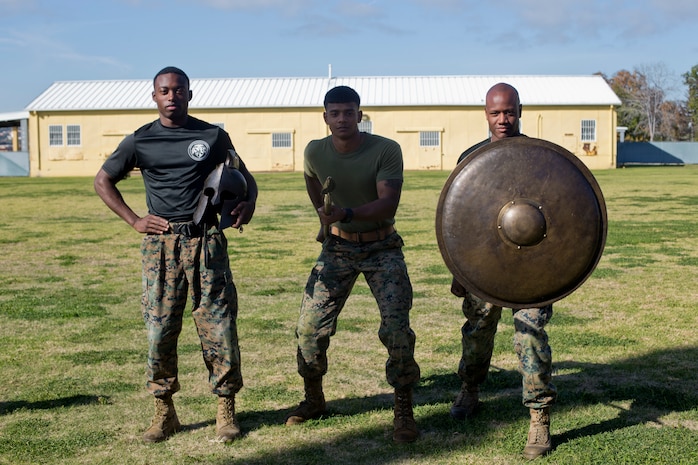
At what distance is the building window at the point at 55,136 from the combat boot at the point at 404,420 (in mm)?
50155

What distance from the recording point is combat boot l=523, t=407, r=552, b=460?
4658 mm

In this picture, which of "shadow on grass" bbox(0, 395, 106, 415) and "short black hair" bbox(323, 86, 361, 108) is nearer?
"short black hair" bbox(323, 86, 361, 108)

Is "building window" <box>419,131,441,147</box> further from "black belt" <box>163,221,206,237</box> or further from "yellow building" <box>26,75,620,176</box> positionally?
"black belt" <box>163,221,206,237</box>

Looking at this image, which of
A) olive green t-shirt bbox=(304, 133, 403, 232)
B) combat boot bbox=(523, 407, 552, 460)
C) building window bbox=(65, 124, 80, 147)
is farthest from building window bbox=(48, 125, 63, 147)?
combat boot bbox=(523, 407, 552, 460)

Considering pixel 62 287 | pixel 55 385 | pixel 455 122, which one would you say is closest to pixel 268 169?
pixel 455 122

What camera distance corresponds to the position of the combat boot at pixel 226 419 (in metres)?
5.06

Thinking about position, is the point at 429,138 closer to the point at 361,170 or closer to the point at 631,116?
the point at 631,116

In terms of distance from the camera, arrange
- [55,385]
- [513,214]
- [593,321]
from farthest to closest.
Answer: [593,321] < [55,385] < [513,214]

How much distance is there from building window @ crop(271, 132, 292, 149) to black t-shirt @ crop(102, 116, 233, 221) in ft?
152

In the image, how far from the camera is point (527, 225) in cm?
430

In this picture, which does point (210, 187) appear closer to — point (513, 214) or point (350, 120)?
point (350, 120)

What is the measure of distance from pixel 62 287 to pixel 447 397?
6.38 m

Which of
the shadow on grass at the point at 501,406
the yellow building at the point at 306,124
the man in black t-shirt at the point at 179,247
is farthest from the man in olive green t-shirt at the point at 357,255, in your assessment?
the yellow building at the point at 306,124

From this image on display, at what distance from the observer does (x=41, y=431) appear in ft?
17.1
